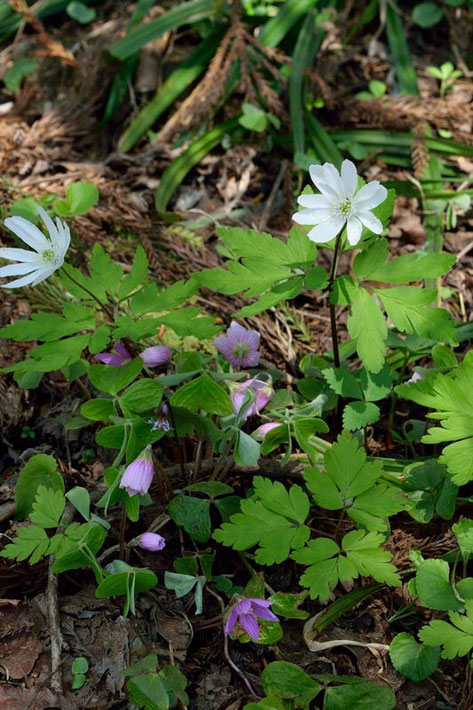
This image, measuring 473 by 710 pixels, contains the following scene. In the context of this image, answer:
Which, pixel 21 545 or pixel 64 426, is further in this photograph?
pixel 64 426

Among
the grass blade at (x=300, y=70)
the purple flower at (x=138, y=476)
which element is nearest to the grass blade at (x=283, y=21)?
the grass blade at (x=300, y=70)

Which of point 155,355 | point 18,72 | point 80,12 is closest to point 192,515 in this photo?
point 155,355

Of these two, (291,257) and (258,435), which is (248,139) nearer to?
(291,257)

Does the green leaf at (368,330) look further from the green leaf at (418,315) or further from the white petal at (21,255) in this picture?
the white petal at (21,255)

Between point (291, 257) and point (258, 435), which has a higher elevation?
point (291, 257)

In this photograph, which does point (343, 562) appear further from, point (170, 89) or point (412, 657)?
point (170, 89)

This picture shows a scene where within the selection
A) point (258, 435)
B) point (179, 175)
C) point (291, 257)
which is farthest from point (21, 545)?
point (179, 175)

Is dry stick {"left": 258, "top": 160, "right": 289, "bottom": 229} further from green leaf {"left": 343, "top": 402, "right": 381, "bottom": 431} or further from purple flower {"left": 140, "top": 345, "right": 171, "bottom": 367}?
green leaf {"left": 343, "top": 402, "right": 381, "bottom": 431}

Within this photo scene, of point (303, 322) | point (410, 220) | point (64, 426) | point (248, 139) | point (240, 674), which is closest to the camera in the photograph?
point (240, 674)
